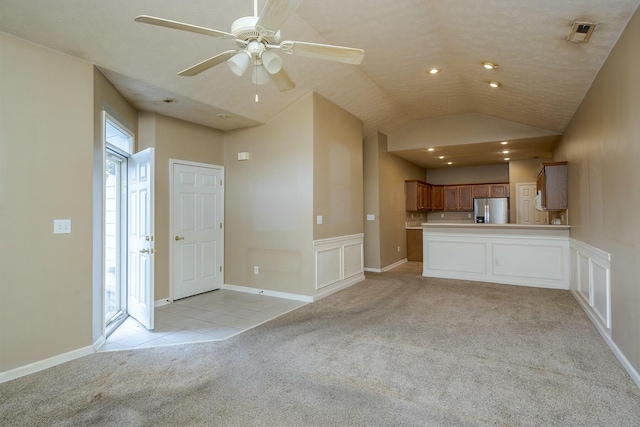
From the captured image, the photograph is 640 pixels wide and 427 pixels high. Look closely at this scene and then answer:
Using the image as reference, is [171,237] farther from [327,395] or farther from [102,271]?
[327,395]

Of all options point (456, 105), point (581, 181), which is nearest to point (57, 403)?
point (581, 181)

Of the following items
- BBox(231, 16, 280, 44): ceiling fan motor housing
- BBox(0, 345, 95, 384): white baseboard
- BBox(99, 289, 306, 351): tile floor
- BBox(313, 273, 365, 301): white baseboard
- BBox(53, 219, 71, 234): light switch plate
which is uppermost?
BBox(231, 16, 280, 44): ceiling fan motor housing

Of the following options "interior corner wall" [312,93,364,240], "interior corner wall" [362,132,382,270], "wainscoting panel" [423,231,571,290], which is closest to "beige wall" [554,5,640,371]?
"wainscoting panel" [423,231,571,290]

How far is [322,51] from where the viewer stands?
223 centimetres

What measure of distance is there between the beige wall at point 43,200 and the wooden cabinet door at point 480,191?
947cm

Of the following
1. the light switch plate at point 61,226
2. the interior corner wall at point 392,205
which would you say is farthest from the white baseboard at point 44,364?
the interior corner wall at point 392,205

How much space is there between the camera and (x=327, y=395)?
2363 millimetres

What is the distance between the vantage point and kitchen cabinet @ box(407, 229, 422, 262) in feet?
28.7

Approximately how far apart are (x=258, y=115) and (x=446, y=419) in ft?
14.2

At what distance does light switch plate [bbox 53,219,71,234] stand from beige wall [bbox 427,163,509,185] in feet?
31.7

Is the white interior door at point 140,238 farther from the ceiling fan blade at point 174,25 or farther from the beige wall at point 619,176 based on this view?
the beige wall at point 619,176

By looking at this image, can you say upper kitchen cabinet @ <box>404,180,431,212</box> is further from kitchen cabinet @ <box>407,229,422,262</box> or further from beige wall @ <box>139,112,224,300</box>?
beige wall @ <box>139,112,224,300</box>

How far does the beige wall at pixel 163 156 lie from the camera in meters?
4.74

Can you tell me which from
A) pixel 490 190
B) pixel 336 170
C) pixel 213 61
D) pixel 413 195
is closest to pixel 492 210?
pixel 490 190
